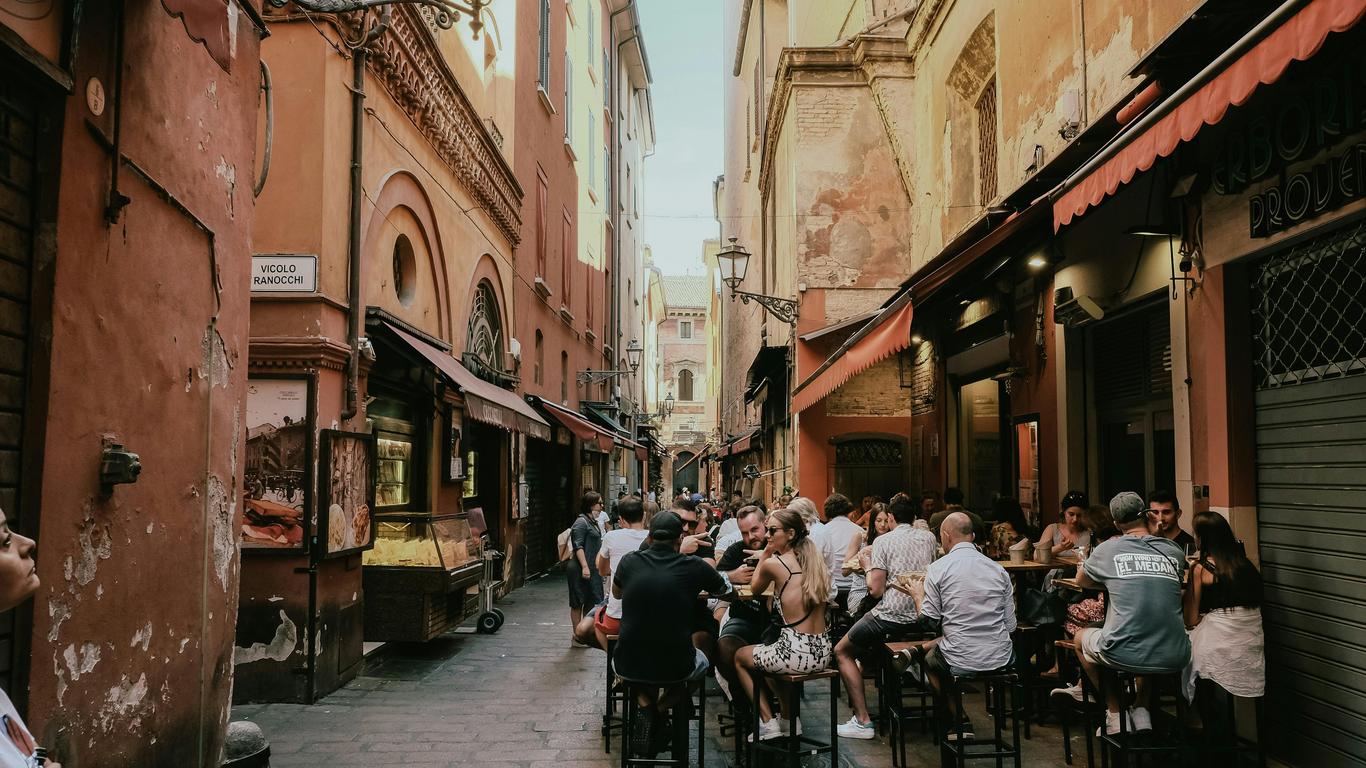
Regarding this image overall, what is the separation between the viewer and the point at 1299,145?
5234 millimetres

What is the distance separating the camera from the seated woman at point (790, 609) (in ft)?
19.1

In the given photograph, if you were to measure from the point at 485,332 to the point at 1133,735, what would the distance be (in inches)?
431

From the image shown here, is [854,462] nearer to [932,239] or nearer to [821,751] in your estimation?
[932,239]

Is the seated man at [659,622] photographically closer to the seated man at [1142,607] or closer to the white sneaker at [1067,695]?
the seated man at [1142,607]

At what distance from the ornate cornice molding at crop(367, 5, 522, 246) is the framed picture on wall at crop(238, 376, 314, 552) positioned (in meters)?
3.31

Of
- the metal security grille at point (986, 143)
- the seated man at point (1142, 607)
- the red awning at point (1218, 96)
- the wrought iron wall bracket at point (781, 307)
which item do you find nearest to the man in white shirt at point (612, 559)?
the seated man at point (1142, 607)

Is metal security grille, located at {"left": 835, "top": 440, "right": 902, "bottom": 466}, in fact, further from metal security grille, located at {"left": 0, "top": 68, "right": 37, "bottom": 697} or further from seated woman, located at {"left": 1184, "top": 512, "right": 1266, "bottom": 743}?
metal security grille, located at {"left": 0, "top": 68, "right": 37, "bottom": 697}

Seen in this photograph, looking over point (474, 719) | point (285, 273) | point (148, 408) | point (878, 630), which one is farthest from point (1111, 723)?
point (285, 273)

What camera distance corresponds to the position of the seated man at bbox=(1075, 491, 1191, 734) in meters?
5.25

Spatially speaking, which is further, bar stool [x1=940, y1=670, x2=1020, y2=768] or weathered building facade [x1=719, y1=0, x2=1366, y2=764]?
bar stool [x1=940, y1=670, x2=1020, y2=768]

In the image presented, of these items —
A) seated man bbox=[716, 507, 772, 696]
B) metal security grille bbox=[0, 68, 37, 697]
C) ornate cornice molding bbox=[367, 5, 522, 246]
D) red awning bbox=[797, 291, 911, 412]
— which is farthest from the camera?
ornate cornice molding bbox=[367, 5, 522, 246]

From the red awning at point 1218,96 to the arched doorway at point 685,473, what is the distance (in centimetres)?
6138

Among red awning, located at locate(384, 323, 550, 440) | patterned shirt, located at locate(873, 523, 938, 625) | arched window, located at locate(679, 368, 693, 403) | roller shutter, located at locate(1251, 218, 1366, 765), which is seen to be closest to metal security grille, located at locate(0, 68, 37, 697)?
red awning, located at locate(384, 323, 550, 440)

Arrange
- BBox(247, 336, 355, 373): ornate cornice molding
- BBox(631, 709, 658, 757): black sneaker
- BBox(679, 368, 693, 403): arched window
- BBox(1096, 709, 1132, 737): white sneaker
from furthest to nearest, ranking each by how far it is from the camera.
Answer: BBox(679, 368, 693, 403): arched window, BBox(247, 336, 355, 373): ornate cornice molding, BBox(631, 709, 658, 757): black sneaker, BBox(1096, 709, 1132, 737): white sneaker
